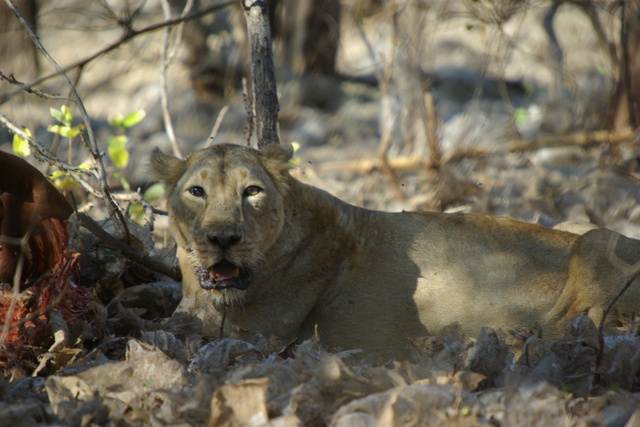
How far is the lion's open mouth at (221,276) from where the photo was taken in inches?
150

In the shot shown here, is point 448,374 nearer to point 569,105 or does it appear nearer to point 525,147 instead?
point 525,147

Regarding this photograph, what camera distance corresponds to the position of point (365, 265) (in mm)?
4344

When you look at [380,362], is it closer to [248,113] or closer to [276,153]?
[276,153]

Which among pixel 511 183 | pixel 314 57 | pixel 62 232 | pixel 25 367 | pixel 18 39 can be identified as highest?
pixel 18 39

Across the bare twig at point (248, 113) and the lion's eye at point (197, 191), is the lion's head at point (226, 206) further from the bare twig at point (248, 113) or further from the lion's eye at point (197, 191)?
the bare twig at point (248, 113)

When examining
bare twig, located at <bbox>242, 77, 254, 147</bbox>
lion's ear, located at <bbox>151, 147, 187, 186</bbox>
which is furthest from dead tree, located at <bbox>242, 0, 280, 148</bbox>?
lion's ear, located at <bbox>151, 147, 187, 186</bbox>

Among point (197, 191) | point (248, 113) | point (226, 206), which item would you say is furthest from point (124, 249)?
point (248, 113)

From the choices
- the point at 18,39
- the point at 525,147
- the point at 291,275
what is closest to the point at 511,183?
the point at 525,147

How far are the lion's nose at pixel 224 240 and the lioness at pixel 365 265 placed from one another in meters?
0.12

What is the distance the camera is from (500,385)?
298cm

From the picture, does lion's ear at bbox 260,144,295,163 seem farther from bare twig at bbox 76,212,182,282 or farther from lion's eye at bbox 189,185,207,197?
bare twig at bbox 76,212,182,282

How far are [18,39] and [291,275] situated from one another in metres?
8.16

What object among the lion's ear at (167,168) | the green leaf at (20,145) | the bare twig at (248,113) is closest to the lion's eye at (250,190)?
the lion's ear at (167,168)

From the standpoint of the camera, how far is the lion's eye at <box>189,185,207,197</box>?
3.91m
